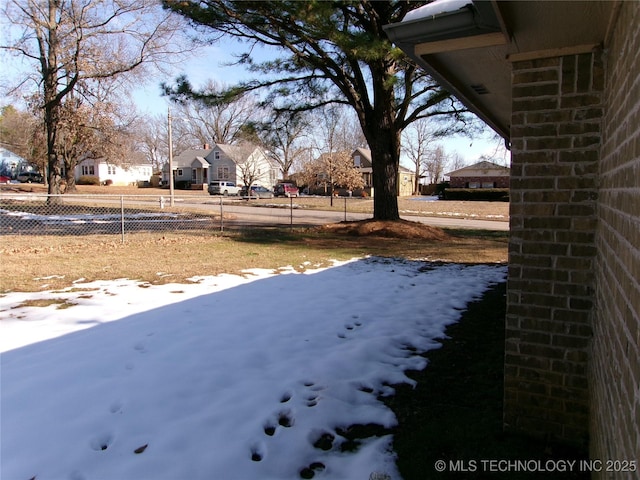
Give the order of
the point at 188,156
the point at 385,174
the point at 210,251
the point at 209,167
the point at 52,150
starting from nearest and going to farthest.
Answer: the point at 210,251 < the point at 385,174 < the point at 52,150 < the point at 209,167 < the point at 188,156

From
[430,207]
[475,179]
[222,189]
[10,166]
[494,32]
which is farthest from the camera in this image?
[10,166]

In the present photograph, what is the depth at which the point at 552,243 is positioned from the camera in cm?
273

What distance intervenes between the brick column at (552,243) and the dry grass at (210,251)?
19.4 feet

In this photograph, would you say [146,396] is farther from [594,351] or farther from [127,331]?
[594,351]

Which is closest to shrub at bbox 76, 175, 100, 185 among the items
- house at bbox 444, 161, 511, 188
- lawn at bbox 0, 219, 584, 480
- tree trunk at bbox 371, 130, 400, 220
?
house at bbox 444, 161, 511, 188

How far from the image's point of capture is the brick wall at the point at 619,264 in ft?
4.43

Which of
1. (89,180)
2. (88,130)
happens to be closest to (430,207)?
(88,130)

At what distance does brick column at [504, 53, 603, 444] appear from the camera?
8.66ft

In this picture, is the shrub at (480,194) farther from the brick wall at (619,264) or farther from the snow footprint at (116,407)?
the snow footprint at (116,407)

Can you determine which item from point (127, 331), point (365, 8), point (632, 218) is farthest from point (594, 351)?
point (365, 8)

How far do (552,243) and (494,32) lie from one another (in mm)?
1338

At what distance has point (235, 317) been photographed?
533 centimetres

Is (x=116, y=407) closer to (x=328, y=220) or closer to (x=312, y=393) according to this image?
(x=312, y=393)

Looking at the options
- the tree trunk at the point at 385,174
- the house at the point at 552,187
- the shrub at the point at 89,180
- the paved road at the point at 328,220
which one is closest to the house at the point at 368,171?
the shrub at the point at 89,180
